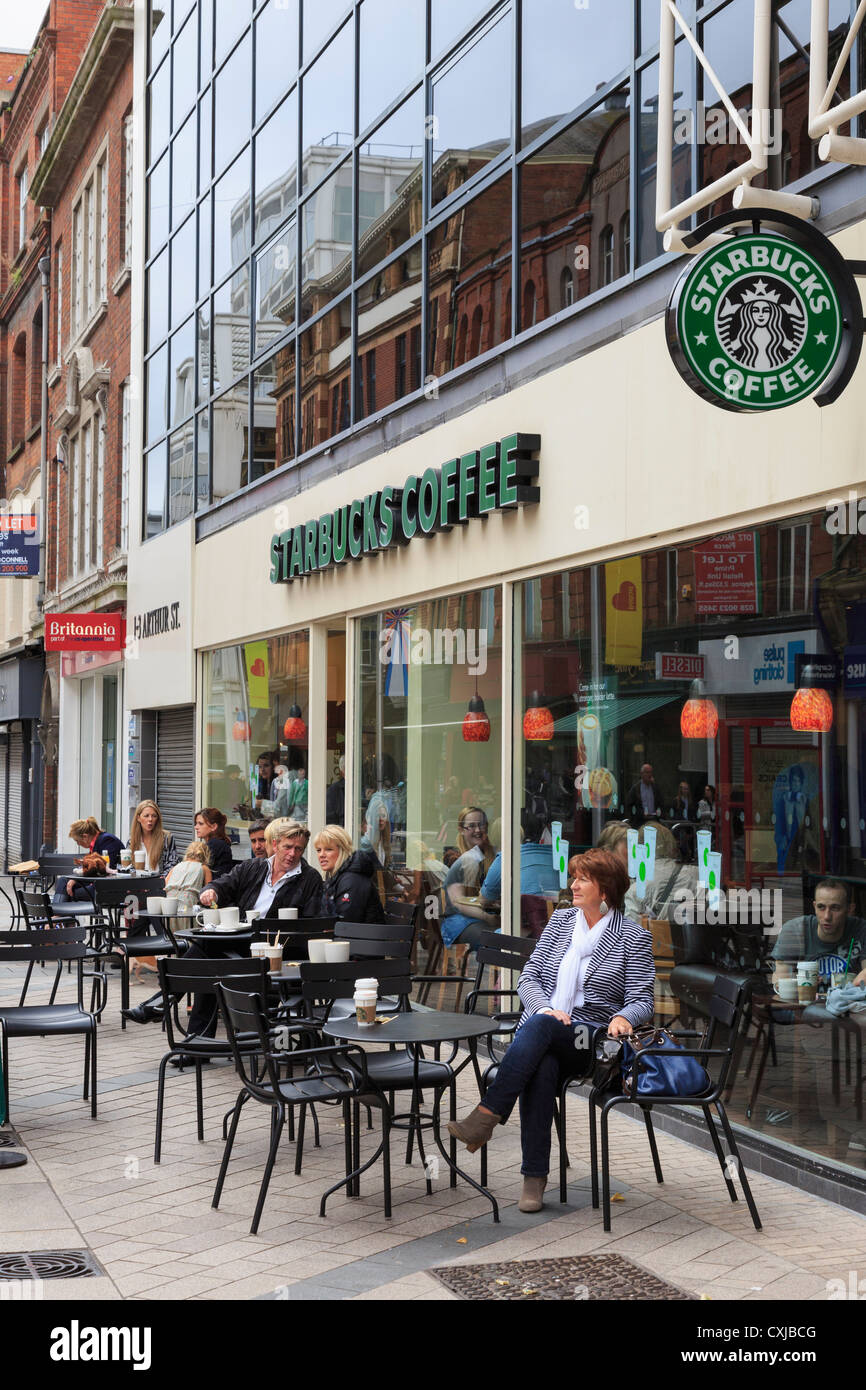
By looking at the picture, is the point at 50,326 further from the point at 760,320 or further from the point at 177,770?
the point at 760,320

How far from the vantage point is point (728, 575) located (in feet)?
23.7

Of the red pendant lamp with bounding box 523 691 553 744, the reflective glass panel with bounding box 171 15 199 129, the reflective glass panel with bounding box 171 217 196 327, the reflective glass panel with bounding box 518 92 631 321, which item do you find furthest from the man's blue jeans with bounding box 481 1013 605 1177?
the reflective glass panel with bounding box 171 15 199 129

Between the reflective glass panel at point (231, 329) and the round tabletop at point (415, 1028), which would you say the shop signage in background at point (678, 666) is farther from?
the reflective glass panel at point (231, 329)

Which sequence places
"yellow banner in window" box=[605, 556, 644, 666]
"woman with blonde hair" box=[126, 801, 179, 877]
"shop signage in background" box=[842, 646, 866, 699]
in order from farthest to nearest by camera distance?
"woman with blonde hair" box=[126, 801, 179, 877] → "yellow banner in window" box=[605, 556, 644, 666] → "shop signage in background" box=[842, 646, 866, 699]

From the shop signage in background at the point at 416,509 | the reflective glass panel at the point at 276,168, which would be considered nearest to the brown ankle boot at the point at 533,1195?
the shop signage in background at the point at 416,509

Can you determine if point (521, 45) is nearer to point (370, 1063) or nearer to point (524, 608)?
point (524, 608)

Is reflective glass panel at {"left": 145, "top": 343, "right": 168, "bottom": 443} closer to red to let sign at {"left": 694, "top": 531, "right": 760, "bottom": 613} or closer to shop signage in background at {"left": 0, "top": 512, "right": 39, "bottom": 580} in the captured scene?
shop signage in background at {"left": 0, "top": 512, "right": 39, "bottom": 580}

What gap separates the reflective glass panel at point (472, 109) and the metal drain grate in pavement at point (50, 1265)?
7364 millimetres

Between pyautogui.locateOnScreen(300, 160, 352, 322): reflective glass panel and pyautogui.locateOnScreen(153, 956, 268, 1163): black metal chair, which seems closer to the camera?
pyautogui.locateOnScreen(153, 956, 268, 1163): black metal chair

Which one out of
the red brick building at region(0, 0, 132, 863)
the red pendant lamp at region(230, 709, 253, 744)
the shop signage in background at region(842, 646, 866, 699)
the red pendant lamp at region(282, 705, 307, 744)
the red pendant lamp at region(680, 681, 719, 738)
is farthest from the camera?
the red brick building at region(0, 0, 132, 863)

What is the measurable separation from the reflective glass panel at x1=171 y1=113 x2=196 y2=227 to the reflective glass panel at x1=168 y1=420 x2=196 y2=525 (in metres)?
2.81

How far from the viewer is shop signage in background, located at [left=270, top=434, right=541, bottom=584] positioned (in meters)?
9.16

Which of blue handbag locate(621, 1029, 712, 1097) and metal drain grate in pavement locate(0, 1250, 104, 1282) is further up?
blue handbag locate(621, 1029, 712, 1097)
